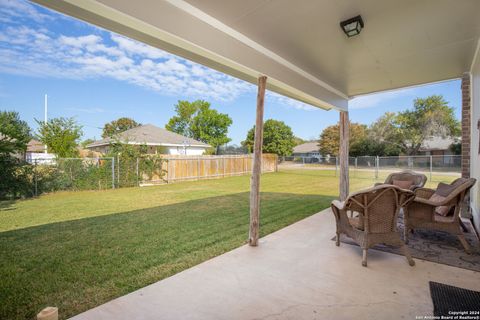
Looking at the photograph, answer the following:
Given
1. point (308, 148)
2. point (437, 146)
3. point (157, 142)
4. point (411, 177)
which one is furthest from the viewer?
point (308, 148)

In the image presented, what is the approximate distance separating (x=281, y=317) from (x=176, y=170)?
1145 cm

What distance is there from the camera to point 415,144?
26016 millimetres

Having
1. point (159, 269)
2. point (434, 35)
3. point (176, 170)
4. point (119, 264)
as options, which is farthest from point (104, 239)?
point (176, 170)

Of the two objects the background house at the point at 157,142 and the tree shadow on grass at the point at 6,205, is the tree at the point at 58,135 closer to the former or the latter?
the background house at the point at 157,142

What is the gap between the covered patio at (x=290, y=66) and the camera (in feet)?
→ 6.72

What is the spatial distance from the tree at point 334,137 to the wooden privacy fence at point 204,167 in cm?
1684

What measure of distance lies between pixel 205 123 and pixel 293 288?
31.5 meters

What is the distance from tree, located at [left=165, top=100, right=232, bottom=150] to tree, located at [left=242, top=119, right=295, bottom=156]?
16.6 feet

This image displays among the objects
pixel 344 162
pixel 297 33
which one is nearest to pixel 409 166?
Answer: pixel 344 162

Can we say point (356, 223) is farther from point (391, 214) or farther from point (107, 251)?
point (107, 251)

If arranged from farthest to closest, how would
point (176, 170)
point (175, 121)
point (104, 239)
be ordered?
point (175, 121)
point (176, 170)
point (104, 239)

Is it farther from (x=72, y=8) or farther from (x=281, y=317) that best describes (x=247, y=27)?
(x=281, y=317)

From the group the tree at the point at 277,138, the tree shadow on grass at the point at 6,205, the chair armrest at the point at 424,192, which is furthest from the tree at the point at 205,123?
the chair armrest at the point at 424,192

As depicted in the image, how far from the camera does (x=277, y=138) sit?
29016 mm
